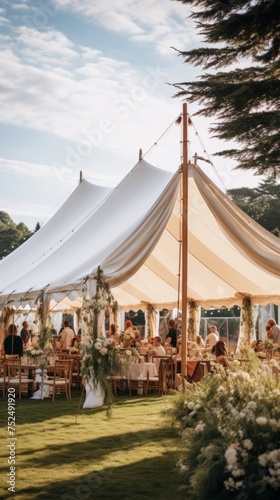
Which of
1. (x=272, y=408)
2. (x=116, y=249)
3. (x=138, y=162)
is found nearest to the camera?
(x=272, y=408)

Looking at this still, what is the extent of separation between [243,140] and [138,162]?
172 inches

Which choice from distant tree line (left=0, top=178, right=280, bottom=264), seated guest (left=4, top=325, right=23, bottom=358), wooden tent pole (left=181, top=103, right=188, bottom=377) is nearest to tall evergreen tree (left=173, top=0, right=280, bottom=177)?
wooden tent pole (left=181, top=103, right=188, bottom=377)

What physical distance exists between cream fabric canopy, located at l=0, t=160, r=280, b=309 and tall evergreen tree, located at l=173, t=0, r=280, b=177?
116 cm

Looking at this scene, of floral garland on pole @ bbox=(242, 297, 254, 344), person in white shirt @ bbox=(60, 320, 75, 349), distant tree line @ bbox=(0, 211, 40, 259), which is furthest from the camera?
distant tree line @ bbox=(0, 211, 40, 259)

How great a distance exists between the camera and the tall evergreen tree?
1030 cm

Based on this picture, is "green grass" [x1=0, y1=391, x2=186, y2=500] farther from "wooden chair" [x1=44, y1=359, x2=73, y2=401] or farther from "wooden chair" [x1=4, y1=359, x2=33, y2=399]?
"wooden chair" [x1=4, y1=359, x2=33, y2=399]

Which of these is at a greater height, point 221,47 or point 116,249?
point 221,47

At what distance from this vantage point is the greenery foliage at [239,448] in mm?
4656

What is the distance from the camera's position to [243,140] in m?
11.5

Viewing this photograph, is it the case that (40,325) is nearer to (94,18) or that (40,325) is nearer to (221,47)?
(221,47)

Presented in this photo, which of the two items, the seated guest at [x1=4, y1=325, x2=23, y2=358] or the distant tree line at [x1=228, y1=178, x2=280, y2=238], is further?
the distant tree line at [x1=228, y1=178, x2=280, y2=238]

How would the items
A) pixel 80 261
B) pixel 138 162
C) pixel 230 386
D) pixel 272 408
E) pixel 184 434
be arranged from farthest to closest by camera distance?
1. pixel 138 162
2. pixel 80 261
3. pixel 230 386
4. pixel 184 434
5. pixel 272 408

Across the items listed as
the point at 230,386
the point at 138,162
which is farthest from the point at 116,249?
the point at 230,386

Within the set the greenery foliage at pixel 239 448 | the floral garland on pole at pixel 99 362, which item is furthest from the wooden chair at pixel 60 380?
the greenery foliage at pixel 239 448
